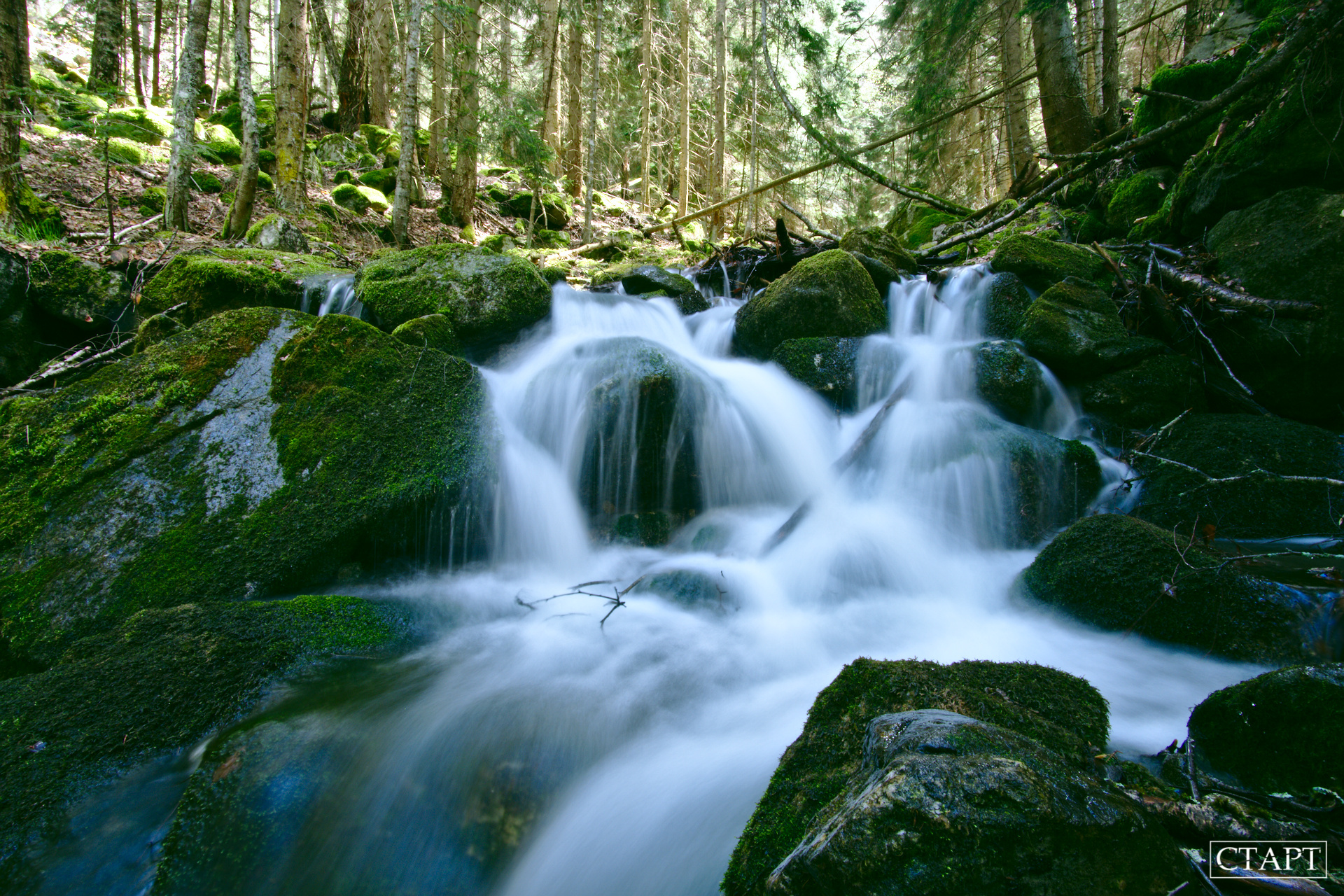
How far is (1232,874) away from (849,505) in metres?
3.87

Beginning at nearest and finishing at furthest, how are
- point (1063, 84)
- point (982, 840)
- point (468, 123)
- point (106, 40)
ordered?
point (982, 840) → point (1063, 84) → point (468, 123) → point (106, 40)

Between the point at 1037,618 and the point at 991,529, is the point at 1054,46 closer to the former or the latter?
the point at 991,529

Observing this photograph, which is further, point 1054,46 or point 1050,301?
point 1054,46

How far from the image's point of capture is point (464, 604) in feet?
12.6

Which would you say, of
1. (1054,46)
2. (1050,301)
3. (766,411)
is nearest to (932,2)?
(1054,46)

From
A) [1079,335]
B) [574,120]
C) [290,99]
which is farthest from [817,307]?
[574,120]

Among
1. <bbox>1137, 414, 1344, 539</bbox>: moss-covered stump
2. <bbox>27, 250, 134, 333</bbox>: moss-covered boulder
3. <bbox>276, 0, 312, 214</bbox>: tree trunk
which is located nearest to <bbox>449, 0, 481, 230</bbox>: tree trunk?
<bbox>276, 0, 312, 214</bbox>: tree trunk

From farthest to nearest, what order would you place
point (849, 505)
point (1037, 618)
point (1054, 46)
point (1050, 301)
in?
point (1054, 46)
point (1050, 301)
point (849, 505)
point (1037, 618)

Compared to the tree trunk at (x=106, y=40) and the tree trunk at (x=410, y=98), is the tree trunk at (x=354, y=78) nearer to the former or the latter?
the tree trunk at (x=106, y=40)

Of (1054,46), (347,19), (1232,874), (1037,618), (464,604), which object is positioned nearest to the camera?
(1232,874)

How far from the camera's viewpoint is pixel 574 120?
16.4 metres

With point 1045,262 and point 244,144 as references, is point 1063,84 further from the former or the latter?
point 244,144

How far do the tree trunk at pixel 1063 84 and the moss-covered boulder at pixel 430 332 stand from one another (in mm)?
8828

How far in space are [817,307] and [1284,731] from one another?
17.6 feet
